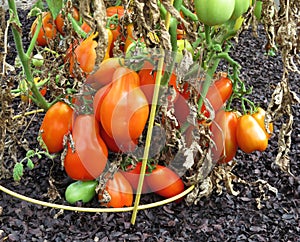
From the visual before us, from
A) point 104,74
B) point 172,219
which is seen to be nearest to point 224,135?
point 172,219

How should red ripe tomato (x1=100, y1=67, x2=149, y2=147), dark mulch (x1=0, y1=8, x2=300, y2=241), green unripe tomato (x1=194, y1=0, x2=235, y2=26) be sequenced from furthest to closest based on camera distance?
1. dark mulch (x1=0, y1=8, x2=300, y2=241)
2. red ripe tomato (x1=100, y1=67, x2=149, y2=147)
3. green unripe tomato (x1=194, y1=0, x2=235, y2=26)

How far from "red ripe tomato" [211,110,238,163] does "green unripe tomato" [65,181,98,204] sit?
1.22 feet

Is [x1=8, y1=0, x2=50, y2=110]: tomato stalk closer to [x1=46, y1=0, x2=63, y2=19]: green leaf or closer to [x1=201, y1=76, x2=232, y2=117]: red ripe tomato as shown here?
[x1=46, y1=0, x2=63, y2=19]: green leaf

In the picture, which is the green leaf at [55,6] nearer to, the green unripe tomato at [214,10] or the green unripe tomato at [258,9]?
the green unripe tomato at [214,10]

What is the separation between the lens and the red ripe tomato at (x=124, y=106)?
4.45 ft

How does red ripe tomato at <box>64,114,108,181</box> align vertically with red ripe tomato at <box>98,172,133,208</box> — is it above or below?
above

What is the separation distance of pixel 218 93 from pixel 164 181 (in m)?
0.30

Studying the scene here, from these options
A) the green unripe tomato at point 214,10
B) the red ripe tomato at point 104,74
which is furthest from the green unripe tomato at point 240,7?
the red ripe tomato at point 104,74

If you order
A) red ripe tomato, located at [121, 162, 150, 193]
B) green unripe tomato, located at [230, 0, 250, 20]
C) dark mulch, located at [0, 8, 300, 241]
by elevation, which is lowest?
dark mulch, located at [0, 8, 300, 241]

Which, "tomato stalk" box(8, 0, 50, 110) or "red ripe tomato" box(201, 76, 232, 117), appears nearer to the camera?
"tomato stalk" box(8, 0, 50, 110)

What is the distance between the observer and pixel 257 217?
1.56m

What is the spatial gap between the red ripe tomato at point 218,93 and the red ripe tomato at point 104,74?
0.30m

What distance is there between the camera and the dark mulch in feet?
4.78

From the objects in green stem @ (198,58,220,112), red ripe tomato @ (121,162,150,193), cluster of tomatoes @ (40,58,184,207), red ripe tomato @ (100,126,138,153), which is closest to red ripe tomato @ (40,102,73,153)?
cluster of tomatoes @ (40,58,184,207)
